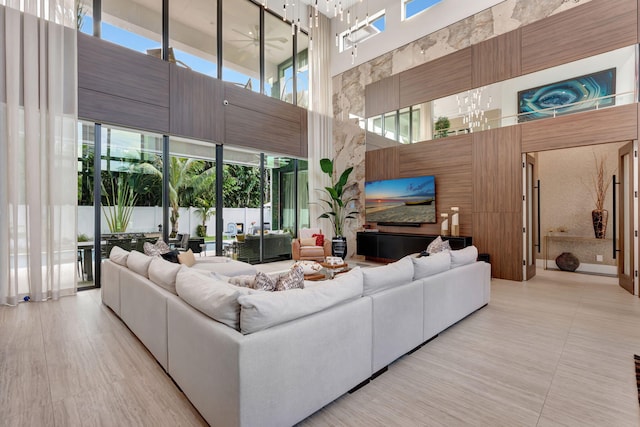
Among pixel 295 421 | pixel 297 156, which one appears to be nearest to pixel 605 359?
pixel 295 421

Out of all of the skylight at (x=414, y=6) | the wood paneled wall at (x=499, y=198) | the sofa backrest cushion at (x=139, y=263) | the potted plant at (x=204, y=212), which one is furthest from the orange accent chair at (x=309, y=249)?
the skylight at (x=414, y=6)

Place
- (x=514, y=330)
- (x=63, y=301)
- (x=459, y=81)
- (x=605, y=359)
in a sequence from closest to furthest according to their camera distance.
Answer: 1. (x=605, y=359)
2. (x=514, y=330)
3. (x=63, y=301)
4. (x=459, y=81)

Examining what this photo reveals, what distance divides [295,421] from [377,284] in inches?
39.9

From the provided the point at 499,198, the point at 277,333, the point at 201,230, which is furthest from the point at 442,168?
the point at 277,333

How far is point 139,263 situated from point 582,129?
244 inches

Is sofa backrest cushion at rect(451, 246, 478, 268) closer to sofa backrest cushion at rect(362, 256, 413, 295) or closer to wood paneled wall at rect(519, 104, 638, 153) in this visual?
sofa backrest cushion at rect(362, 256, 413, 295)

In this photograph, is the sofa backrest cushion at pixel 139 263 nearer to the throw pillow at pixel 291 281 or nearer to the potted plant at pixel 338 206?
the throw pillow at pixel 291 281

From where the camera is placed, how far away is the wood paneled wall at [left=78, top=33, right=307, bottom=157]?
462 cm

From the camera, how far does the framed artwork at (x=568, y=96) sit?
4449mm

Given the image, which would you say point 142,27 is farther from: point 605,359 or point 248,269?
point 605,359

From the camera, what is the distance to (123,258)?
134 inches

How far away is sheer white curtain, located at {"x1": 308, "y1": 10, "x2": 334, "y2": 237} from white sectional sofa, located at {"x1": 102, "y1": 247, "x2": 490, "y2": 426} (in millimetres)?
5372

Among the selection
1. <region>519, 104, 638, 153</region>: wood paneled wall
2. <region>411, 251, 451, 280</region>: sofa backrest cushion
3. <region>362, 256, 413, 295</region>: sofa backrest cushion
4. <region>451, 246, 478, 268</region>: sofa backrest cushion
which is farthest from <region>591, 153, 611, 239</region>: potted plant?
<region>362, 256, 413, 295</region>: sofa backrest cushion

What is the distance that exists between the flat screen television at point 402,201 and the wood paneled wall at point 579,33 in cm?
260
